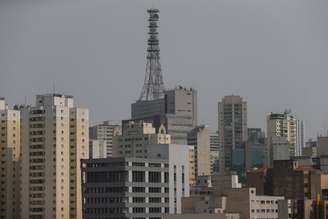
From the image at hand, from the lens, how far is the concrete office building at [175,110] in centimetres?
7275

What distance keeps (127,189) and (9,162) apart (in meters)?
8.88

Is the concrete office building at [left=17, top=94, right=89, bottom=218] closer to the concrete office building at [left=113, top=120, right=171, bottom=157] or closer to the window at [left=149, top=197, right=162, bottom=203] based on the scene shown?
the window at [left=149, top=197, right=162, bottom=203]

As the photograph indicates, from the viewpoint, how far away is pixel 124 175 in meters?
47.7

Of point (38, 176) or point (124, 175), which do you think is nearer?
point (124, 175)

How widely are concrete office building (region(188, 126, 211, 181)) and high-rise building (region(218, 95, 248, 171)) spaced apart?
2682 millimetres

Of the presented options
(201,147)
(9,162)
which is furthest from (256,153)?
(9,162)

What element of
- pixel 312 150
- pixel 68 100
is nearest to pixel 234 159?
pixel 312 150

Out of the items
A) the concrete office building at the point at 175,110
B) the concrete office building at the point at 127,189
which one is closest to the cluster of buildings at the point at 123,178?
the concrete office building at the point at 127,189

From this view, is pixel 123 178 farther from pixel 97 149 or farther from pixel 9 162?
pixel 97 149

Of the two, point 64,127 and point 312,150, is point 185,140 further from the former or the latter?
point 64,127

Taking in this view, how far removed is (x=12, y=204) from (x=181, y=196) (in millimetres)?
7901

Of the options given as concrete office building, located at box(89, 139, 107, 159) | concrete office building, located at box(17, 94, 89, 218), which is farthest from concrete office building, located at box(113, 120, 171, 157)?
concrete office building, located at box(17, 94, 89, 218)

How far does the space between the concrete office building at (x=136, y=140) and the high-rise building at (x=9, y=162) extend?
243 inches

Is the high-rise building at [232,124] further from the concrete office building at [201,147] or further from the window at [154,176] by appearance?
the window at [154,176]
